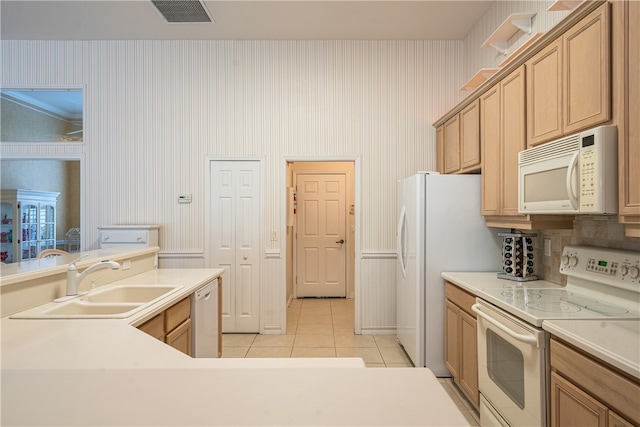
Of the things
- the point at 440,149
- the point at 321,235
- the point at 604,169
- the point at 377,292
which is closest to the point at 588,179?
the point at 604,169

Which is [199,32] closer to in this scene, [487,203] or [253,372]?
[487,203]

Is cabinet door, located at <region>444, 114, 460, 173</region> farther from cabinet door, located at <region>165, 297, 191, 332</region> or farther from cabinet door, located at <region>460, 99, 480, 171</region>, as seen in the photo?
cabinet door, located at <region>165, 297, 191, 332</region>

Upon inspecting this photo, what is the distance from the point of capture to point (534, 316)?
5.25ft

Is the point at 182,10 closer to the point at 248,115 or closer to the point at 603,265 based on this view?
the point at 248,115

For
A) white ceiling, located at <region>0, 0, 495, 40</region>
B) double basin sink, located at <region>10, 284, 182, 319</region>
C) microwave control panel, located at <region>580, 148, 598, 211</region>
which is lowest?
double basin sink, located at <region>10, 284, 182, 319</region>

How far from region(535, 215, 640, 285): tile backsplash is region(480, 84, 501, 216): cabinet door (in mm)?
415

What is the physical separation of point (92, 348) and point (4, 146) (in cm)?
405

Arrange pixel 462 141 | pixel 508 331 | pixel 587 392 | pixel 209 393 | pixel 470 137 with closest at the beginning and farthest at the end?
pixel 209 393, pixel 587 392, pixel 508 331, pixel 470 137, pixel 462 141

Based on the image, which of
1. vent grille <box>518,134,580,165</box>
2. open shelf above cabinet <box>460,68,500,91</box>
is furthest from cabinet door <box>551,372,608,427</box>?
open shelf above cabinet <box>460,68,500,91</box>

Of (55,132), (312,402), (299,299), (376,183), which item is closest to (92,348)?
(312,402)

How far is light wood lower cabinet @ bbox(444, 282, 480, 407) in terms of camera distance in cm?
231

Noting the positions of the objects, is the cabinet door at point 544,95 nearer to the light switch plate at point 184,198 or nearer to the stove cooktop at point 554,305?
the stove cooktop at point 554,305

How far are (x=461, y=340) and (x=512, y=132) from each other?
1.50 meters

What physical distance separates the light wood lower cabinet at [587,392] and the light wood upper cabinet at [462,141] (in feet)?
5.70
